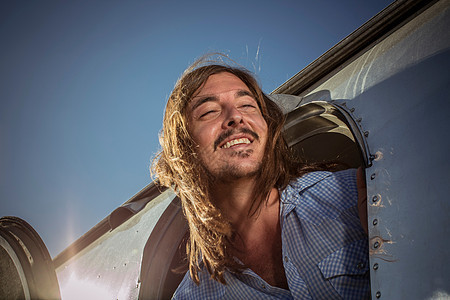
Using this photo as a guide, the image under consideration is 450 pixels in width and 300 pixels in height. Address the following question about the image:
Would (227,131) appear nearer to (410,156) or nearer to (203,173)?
(203,173)

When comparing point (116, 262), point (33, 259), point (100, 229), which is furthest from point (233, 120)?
point (100, 229)

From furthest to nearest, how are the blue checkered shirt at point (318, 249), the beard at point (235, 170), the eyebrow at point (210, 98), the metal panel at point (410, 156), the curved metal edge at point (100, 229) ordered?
1. the curved metal edge at point (100, 229)
2. the eyebrow at point (210, 98)
3. the beard at point (235, 170)
4. the blue checkered shirt at point (318, 249)
5. the metal panel at point (410, 156)

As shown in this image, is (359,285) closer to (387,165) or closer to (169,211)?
(387,165)

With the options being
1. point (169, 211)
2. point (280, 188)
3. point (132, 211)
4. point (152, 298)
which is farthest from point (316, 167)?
point (132, 211)

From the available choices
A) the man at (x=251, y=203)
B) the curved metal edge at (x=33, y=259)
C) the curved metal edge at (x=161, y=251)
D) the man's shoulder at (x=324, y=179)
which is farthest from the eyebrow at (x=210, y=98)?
the curved metal edge at (x=33, y=259)

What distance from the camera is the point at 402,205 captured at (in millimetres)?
1036

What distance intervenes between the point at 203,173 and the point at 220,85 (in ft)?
1.98

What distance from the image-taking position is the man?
4.55 ft

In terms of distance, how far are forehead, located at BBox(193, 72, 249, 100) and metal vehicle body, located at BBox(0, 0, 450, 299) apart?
29cm

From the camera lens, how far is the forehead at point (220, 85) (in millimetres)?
2092

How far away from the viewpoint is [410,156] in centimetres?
109

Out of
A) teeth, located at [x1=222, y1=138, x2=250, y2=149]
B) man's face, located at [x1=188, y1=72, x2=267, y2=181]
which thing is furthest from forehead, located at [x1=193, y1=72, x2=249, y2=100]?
teeth, located at [x1=222, y1=138, x2=250, y2=149]

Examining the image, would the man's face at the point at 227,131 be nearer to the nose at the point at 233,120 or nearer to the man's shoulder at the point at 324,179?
the nose at the point at 233,120

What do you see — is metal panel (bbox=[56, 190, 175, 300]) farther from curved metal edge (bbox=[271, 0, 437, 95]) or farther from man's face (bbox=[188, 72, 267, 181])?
curved metal edge (bbox=[271, 0, 437, 95])
